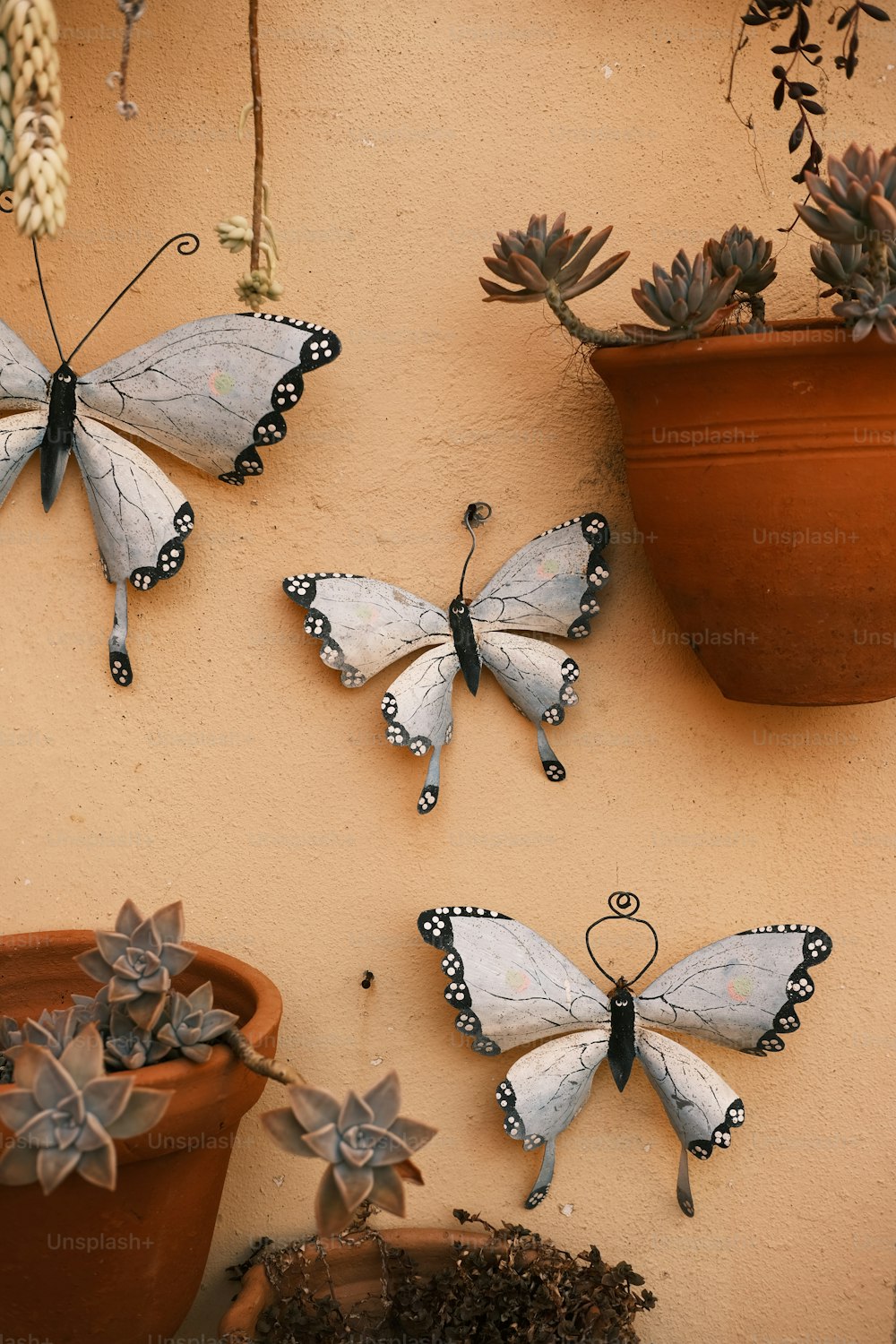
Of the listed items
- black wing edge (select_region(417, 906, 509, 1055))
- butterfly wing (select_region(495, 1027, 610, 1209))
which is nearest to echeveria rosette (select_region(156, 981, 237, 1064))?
black wing edge (select_region(417, 906, 509, 1055))

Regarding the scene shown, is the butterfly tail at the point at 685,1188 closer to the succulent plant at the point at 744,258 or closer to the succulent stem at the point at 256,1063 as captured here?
the succulent stem at the point at 256,1063

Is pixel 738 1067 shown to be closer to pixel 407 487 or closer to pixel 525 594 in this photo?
pixel 525 594

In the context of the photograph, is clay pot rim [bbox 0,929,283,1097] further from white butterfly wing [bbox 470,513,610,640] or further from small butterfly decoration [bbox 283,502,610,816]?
white butterfly wing [bbox 470,513,610,640]

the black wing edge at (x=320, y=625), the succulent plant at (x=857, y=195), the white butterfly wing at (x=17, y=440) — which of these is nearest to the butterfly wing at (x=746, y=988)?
the black wing edge at (x=320, y=625)

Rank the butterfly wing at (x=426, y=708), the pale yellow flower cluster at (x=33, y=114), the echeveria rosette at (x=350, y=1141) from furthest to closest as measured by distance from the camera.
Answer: the butterfly wing at (x=426, y=708) → the pale yellow flower cluster at (x=33, y=114) → the echeveria rosette at (x=350, y=1141)

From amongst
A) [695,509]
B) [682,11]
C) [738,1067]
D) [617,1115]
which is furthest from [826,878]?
[682,11]

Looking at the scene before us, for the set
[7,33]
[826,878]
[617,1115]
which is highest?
[7,33]
